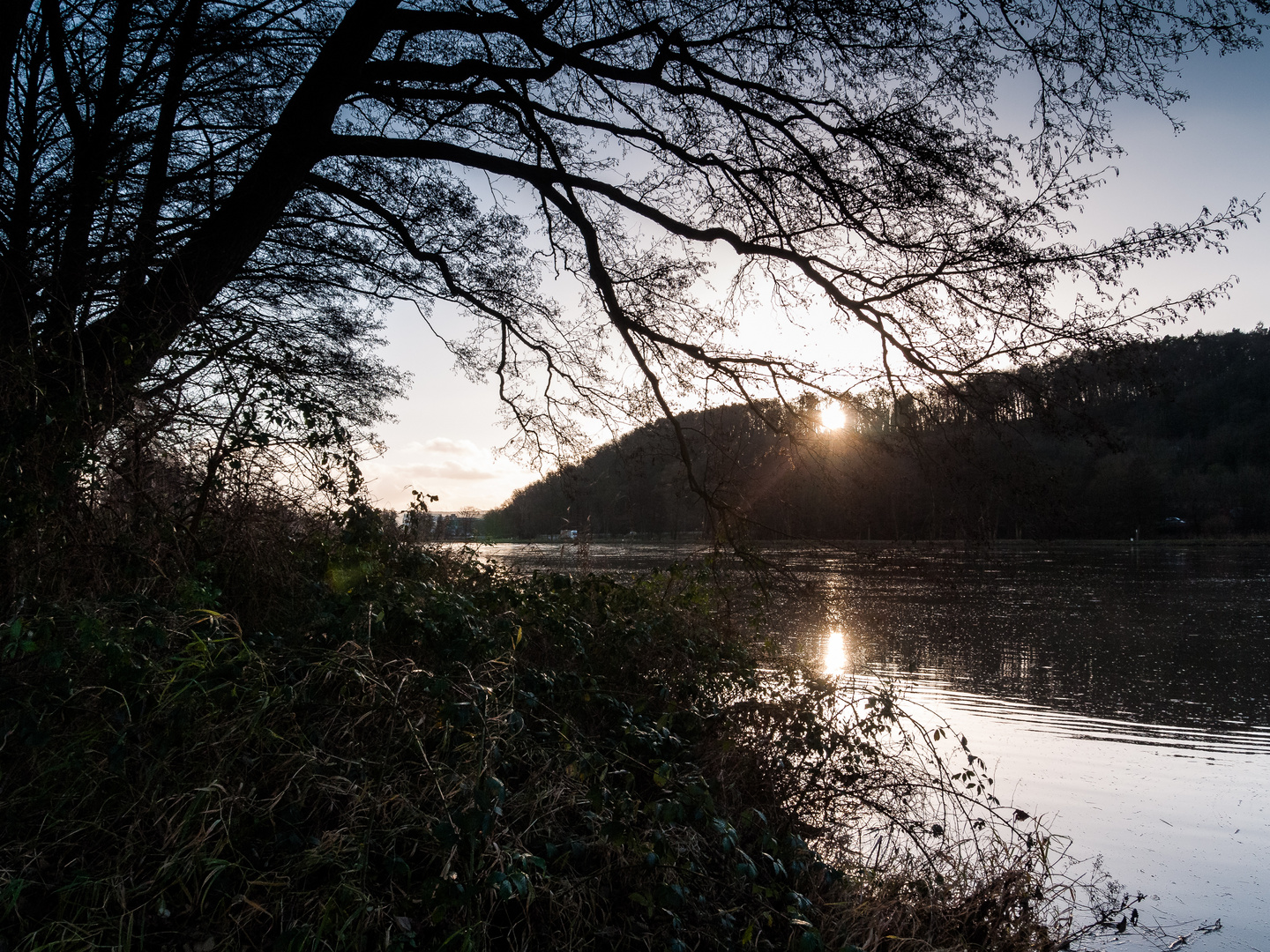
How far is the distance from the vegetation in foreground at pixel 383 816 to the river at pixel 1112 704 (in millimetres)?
852

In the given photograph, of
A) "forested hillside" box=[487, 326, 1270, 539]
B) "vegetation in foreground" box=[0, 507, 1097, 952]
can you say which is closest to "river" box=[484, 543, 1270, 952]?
"forested hillside" box=[487, 326, 1270, 539]

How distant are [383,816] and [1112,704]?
7458 millimetres

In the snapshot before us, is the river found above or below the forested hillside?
below

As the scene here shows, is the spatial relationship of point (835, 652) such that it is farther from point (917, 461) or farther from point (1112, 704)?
point (917, 461)

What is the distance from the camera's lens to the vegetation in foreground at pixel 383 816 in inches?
86.6

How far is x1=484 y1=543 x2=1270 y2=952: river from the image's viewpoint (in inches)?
167

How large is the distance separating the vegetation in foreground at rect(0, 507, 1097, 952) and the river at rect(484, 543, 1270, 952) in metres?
0.85

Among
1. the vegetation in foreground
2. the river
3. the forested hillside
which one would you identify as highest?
the forested hillside

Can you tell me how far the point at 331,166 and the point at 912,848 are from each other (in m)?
6.58

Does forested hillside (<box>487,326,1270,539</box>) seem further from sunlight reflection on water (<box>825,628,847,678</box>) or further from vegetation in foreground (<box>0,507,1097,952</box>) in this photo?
sunlight reflection on water (<box>825,628,847,678</box>)

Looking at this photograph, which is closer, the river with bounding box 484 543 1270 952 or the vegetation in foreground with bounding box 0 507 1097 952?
the vegetation in foreground with bounding box 0 507 1097 952

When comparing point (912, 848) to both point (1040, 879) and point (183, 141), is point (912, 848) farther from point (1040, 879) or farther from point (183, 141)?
point (183, 141)

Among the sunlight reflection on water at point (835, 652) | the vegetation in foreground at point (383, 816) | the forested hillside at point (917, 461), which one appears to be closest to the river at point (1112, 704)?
the sunlight reflection on water at point (835, 652)

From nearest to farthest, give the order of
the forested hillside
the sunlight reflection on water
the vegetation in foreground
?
the vegetation in foreground < the forested hillside < the sunlight reflection on water
